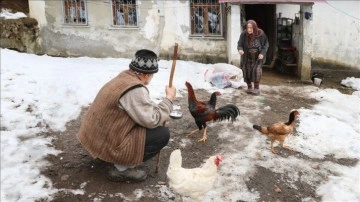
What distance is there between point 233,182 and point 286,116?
3.30 metres

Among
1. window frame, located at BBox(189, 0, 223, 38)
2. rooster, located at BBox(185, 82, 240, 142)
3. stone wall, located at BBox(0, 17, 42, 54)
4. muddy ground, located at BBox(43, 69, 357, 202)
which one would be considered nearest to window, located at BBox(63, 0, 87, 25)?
stone wall, located at BBox(0, 17, 42, 54)

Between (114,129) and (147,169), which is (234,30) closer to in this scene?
(147,169)

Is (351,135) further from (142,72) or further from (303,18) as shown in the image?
(303,18)

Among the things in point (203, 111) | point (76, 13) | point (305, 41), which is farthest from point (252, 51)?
point (76, 13)

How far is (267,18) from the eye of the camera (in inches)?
561

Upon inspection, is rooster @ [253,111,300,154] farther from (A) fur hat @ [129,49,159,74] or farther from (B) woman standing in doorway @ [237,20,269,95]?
(B) woman standing in doorway @ [237,20,269,95]

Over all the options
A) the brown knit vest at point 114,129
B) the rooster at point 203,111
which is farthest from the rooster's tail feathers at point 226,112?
the brown knit vest at point 114,129

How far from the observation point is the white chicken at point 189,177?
13.8 ft

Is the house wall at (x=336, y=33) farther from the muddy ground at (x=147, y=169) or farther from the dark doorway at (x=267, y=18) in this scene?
the muddy ground at (x=147, y=169)

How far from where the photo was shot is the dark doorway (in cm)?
1389

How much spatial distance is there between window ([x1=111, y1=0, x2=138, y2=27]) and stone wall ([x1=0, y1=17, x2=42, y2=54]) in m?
→ 2.86

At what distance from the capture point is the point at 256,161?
587cm

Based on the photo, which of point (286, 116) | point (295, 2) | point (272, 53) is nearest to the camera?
point (286, 116)

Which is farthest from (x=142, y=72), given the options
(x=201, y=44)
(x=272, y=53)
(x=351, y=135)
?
(x=272, y=53)
